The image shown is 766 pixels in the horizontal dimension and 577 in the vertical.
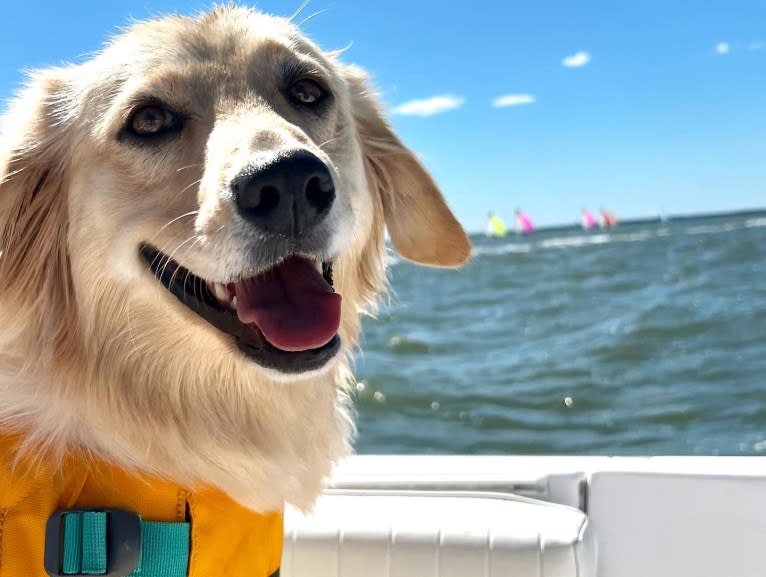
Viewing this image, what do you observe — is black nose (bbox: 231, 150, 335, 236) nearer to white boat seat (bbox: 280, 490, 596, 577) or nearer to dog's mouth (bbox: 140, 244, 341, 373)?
dog's mouth (bbox: 140, 244, 341, 373)

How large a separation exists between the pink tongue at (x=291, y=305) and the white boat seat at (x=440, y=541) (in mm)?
778

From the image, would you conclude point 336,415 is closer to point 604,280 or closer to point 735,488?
point 735,488

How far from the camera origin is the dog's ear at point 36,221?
2.02m

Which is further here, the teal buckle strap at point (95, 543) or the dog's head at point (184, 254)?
the dog's head at point (184, 254)

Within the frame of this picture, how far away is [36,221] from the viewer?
6.72 feet

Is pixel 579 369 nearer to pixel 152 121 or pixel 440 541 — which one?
pixel 440 541

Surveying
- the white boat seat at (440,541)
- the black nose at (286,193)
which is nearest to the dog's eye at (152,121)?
the black nose at (286,193)

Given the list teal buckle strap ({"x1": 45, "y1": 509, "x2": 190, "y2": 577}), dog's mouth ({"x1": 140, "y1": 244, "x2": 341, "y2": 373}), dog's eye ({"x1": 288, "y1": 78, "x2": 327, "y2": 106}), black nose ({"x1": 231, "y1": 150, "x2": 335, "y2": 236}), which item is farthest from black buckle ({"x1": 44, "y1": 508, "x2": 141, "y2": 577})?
dog's eye ({"x1": 288, "y1": 78, "x2": 327, "y2": 106})

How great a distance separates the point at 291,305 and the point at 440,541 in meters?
0.87

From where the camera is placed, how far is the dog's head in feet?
5.86

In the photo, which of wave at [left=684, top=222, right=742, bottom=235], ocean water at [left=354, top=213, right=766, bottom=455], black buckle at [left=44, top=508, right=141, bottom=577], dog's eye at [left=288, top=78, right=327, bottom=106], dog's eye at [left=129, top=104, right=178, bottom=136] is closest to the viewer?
black buckle at [left=44, top=508, right=141, bottom=577]

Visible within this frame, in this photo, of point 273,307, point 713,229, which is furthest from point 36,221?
point 713,229

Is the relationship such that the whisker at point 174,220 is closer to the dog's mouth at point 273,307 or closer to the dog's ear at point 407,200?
the dog's mouth at point 273,307

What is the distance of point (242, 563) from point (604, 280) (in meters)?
16.6
